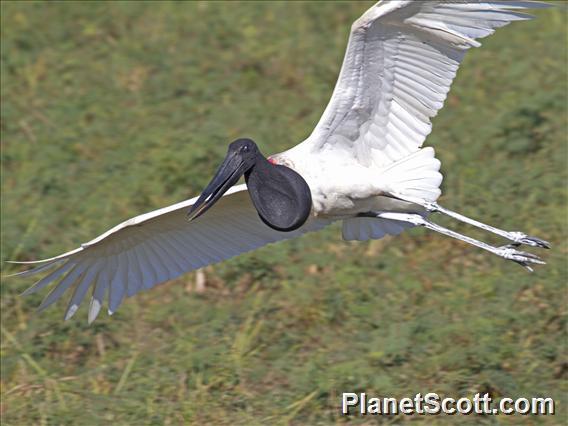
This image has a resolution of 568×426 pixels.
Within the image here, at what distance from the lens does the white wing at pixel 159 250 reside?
742 cm

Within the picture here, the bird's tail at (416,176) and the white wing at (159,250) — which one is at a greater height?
the bird's tail at (416,176)

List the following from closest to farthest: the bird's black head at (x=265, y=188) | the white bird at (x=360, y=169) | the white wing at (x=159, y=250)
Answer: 1. the white bird at (x=360, y=169)
2. the bird's black head at (x=265, y=188)
3. the white wing at (x=159, y=250)

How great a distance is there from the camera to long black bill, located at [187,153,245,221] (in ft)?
22.6

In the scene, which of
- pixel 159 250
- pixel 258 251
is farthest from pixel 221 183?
pixel 258 251

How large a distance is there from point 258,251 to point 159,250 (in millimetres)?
1480

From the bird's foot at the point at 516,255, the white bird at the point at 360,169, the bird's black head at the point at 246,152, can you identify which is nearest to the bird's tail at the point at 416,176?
the white bird at the point at 360,169

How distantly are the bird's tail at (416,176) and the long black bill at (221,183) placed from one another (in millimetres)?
795

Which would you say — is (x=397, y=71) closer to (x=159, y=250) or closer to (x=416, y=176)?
(x=416, y=176)

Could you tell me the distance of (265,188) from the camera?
6.96 metres

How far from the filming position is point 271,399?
290 inches

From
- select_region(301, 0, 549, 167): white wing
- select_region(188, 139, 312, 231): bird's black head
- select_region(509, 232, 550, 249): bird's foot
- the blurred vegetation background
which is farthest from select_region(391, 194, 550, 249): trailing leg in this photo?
the blurred vegetation background

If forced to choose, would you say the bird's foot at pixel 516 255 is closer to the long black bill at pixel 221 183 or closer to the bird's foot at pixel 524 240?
the bird's foot at pixel 524 240

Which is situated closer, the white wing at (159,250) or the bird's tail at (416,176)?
the bird's tail at (416,176)

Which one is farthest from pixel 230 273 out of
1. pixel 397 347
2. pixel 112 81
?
pixel 112 81
